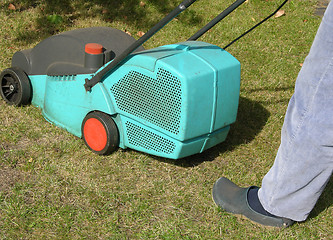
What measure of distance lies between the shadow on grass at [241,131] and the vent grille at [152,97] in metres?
0.39

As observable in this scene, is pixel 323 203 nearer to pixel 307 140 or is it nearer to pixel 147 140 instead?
pixel 307 140

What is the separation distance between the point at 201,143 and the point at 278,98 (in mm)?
1275

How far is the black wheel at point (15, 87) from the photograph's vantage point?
3.08 meters

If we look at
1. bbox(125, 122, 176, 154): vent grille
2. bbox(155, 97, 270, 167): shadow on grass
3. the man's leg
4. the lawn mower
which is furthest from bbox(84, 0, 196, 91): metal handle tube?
the man's leg

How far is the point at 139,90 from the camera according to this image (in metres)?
2.47

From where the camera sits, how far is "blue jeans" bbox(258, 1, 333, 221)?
1846 millimetres

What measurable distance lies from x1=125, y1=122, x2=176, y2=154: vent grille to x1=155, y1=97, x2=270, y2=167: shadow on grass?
0.70ft

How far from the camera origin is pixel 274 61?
13.8 ft

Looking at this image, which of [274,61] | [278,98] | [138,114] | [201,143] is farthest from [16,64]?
[274,61]

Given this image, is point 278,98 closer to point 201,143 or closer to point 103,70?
point 201,143

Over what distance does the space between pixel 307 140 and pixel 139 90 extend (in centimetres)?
90

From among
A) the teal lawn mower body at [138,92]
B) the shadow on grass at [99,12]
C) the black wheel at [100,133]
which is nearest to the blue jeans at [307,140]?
the teal lawn mower body at [138,92]

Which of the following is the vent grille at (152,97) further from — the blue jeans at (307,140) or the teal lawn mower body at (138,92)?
the blue jeans at (307,140)

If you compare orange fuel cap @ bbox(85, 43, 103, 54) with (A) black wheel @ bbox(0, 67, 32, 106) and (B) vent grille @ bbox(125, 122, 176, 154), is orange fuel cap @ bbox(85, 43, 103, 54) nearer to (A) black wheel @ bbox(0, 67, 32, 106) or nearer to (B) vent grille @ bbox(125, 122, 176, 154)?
(B) vent grille @ bbox(125, 122, 176, 154)
